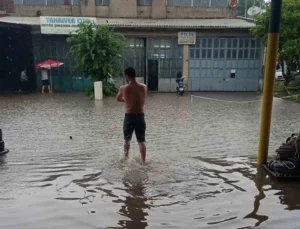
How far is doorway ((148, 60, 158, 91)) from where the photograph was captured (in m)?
21.0

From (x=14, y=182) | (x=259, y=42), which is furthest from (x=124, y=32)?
(x=14, y=182)

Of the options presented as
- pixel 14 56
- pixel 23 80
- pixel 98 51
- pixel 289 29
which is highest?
pixel 289 29

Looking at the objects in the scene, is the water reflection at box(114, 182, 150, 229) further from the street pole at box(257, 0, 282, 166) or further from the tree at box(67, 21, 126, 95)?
the tree at box(67, 21, 126, 95)

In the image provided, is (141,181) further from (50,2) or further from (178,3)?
(50,2)

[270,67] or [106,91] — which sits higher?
[270,67]

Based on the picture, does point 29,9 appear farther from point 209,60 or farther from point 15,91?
point 209,60

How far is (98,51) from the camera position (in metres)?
17.2

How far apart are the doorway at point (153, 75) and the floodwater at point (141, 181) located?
475 inches

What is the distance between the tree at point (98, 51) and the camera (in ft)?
56.9

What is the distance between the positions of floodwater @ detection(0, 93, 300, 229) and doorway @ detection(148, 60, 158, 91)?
12064 mm

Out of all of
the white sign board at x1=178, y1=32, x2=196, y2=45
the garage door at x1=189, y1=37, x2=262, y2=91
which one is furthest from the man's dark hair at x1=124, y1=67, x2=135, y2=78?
the garage door at x1=189, y1=37, x2=262, y2=91

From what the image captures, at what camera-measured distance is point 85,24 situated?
17.7m

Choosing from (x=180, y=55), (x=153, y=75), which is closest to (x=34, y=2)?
(x=153, y=75)

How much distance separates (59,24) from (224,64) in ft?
35.7
